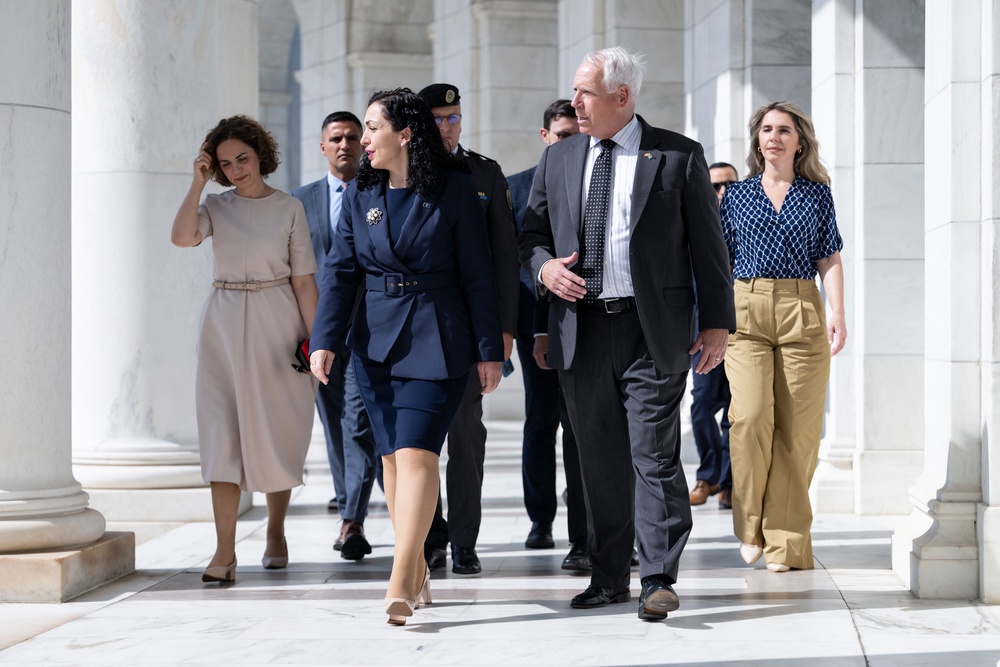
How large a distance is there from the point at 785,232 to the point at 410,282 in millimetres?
1998

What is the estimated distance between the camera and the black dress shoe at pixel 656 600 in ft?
16.6

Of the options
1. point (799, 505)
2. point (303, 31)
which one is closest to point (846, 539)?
point (799, 505)

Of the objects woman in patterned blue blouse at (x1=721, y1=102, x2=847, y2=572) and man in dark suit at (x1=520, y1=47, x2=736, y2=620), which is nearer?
man in dark suit at (x1=520, y1=47, x2=736, y2=620)

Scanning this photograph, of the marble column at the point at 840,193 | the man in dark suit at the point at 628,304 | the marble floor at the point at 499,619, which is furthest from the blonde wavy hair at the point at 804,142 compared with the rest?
the marble floor at the point at 499,619

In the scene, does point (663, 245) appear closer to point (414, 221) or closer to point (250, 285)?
point (414, 221)

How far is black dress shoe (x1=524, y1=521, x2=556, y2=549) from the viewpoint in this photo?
22.7ft

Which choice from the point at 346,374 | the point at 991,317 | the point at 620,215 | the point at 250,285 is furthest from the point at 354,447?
the point at 991,317

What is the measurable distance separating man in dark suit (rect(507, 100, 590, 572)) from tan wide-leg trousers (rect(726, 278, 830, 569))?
73 centimetres

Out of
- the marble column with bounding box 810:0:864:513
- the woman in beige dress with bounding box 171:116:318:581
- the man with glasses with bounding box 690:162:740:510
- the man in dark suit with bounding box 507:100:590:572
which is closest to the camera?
the woman in beige dress with bounding box 171:116:318:581

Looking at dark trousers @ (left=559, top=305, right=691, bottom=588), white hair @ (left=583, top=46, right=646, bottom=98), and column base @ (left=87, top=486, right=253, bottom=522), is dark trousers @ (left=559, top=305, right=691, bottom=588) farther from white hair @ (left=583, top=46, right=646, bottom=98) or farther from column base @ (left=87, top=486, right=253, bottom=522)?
column base @ (left=87, top=486, right=253, bottom=522)

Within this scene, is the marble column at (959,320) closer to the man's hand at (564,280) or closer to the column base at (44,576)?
the man's hand at (564,280)

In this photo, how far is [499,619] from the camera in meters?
5.20

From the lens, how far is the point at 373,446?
23.0 ft

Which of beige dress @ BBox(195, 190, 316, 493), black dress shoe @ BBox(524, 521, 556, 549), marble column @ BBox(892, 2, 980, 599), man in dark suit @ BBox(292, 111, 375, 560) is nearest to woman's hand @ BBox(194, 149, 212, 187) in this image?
beige dress @ BBox(195, 190, 316, 493)
